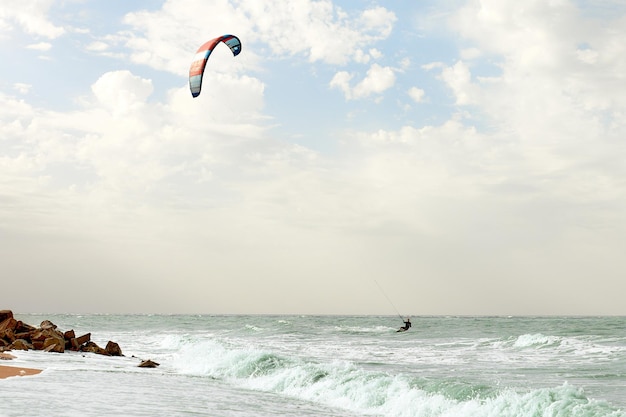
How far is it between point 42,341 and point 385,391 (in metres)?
16.0

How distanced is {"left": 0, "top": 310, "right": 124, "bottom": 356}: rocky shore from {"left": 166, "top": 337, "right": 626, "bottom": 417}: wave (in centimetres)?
496

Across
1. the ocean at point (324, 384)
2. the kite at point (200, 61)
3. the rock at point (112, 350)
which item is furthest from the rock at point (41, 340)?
the kite at point (200, 61)

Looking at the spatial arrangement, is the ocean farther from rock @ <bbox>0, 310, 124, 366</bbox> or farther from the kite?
the kite

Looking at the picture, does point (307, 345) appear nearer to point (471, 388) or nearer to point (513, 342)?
point (513, 342)

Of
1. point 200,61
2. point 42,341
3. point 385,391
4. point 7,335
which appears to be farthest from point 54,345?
point 385,391

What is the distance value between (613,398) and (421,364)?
931cm

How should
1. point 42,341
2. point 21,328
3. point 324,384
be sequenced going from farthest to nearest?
point 21,328 < point 42,341 < point 324,384

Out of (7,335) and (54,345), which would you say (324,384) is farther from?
(7,335)

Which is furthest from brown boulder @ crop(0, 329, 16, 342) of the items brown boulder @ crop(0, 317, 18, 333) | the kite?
the kite

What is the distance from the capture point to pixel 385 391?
16.0 metres

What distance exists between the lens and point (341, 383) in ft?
56.6

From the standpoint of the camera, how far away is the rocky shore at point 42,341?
81.5ft

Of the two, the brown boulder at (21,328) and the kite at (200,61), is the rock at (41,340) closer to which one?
the brown boulder at (21,328)

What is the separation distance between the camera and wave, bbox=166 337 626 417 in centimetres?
1337
